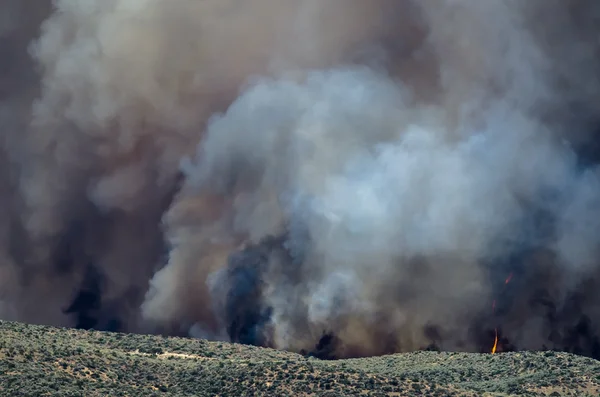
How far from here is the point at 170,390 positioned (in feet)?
306

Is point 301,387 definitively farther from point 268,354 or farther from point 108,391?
point 268,354

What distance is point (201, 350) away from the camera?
108188mm

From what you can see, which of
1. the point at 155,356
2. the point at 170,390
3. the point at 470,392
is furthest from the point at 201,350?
the point at 470,392

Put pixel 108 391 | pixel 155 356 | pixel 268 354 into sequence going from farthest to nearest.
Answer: pixel 268 354 → pixel 155 356 → pixel 108 391


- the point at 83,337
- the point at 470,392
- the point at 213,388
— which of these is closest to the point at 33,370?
the point at 213,388

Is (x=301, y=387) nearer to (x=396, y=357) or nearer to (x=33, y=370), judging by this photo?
(x=33, y=370)

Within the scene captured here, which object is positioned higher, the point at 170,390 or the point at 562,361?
the point at 562,361

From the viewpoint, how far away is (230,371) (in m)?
96.4

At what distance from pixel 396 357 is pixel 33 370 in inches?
1357

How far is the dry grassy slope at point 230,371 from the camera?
91.3 m

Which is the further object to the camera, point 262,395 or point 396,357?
point 396,357

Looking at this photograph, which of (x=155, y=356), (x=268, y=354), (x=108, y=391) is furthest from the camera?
(x=268, y=354)

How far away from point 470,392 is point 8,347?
1163 inches

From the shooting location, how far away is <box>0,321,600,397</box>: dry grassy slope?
91312 mm
